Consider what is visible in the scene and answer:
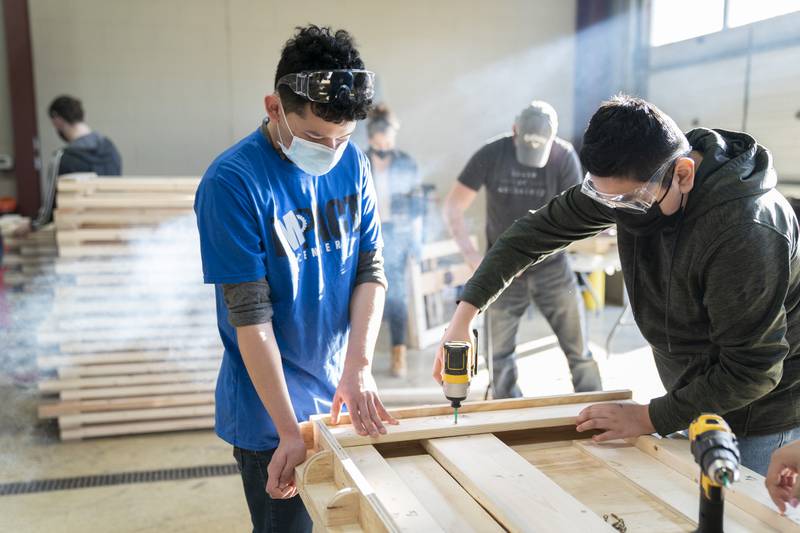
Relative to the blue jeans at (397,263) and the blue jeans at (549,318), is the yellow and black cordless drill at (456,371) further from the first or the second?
the blue jeans at (397,263)

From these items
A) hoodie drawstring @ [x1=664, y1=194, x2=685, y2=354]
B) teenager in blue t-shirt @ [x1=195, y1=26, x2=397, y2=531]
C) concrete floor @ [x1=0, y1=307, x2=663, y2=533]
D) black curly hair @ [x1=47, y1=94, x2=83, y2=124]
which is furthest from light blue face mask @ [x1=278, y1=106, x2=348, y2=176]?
black curly hair @ [x1=47, y1=94, x2=83, y2=124]

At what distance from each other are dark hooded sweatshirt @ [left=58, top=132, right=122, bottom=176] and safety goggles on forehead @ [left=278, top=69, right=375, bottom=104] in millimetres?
4275

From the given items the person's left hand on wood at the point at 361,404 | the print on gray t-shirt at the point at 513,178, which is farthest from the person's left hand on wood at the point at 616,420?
the print on gray t-shirt at the point at 513,178

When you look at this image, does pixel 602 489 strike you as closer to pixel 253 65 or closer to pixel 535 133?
pixel 535 133

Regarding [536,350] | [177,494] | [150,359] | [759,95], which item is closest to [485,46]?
[759,95]

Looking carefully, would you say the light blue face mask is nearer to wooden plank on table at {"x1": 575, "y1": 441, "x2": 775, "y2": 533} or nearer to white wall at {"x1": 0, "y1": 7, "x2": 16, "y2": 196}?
wooden plank on table at {"x1": 575, "y1": 441, "x2": 775, "y2": 533}

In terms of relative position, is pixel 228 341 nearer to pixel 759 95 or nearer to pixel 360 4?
pixel 759 95

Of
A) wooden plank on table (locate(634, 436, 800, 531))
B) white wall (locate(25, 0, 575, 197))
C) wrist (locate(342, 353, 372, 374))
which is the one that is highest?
white wall (locate(25, 0, 575, 197))

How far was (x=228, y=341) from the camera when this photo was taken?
1792mm

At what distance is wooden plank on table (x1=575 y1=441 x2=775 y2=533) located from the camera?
4.38 feet

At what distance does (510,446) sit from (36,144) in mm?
7403

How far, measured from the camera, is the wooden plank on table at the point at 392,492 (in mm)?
1273

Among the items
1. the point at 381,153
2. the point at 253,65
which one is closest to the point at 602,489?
the point at 381,153

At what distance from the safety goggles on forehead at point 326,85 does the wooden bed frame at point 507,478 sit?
2.50 feet
